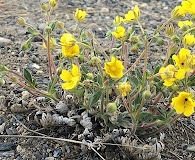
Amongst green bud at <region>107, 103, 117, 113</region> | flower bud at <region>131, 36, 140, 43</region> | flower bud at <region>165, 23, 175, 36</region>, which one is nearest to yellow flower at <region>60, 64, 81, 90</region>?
green bud at <region>107, 103, 117, 113</region>

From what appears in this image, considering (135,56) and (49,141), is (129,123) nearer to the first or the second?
(49,141)

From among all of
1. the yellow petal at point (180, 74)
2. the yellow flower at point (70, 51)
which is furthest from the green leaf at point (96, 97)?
the yellow petal at point (180, 74)

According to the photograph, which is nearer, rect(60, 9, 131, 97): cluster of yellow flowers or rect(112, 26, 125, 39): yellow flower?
rect(60, 9, 131, 97): cluster of yellow flowers

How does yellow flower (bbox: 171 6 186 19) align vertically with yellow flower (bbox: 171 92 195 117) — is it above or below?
above

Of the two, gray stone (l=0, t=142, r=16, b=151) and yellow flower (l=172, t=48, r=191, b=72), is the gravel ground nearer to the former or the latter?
gray stone (l=0, t=142, r=16, b=151)

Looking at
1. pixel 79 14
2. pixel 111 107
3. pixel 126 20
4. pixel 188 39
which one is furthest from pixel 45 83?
pixel 188 39

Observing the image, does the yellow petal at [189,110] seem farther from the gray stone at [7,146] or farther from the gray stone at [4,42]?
the gray stone at [4,42]
